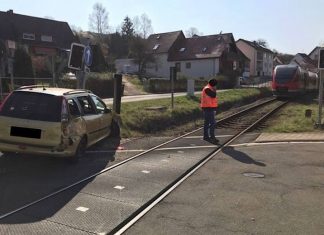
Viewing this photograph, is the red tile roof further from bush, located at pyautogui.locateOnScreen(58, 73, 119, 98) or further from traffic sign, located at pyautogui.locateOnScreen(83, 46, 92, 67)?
traffic sign, located at pyautogui.locateOnScreen(83, 46, 92, 67)

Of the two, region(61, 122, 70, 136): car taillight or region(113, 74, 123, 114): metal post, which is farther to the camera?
region(113, 74, 123, 114): metal post

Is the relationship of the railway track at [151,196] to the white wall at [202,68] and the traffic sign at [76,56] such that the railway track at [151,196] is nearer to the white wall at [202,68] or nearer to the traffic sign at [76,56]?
the traffic sign at [76,56]

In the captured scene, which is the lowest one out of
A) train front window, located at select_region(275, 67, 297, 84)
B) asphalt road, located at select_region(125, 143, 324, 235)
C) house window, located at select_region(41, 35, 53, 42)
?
asphalt road, located at select_region(125, 143, 324, 235)

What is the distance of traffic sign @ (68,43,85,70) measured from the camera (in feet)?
44.5

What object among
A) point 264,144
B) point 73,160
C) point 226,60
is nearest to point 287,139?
point 264,144

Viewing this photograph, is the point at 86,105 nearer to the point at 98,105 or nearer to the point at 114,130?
the point at 98,105

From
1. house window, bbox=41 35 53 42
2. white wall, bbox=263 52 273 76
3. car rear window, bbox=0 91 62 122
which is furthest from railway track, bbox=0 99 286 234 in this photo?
white wall, bbox=263 52 273 76

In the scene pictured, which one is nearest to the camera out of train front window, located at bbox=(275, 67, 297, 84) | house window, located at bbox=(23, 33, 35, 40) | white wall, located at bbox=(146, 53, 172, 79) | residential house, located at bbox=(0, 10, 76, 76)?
train front window, located at bbox=(275, 67, 297, 84)

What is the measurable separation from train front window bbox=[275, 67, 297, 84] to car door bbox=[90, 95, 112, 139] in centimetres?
2903

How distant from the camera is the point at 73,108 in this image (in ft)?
33.4

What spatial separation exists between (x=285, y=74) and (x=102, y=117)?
30365mm

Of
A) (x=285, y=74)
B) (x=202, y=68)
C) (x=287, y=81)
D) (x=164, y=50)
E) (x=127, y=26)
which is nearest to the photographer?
(x=287, y=81)

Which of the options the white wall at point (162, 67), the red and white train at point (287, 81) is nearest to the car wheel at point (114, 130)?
the red and white train at point (287, 81)

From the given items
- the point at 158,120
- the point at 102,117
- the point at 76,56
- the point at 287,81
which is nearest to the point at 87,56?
the point at 76,56
